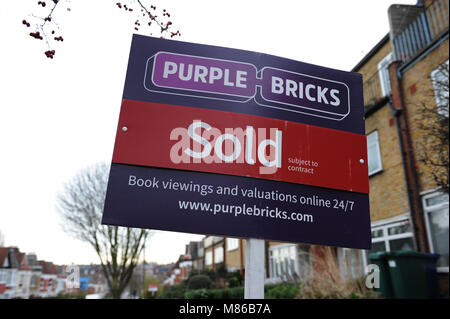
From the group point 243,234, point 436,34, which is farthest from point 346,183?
point 436,34

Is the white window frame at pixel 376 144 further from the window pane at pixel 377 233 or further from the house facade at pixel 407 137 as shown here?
the window pane at pixel 377 233

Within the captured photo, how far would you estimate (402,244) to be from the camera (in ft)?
30.8

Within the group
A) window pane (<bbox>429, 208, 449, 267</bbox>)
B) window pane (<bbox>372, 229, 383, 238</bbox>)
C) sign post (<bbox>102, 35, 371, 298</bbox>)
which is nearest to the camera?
sign post (<bbox>102, 35, 371, 298</bbox>)

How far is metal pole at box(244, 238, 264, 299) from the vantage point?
164 centimetres

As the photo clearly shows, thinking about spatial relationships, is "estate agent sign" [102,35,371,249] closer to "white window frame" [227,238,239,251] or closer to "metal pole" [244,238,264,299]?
"metal pole" [244,238,264,299]

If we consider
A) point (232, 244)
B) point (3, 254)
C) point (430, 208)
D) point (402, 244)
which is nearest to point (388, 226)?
point (402, 244)

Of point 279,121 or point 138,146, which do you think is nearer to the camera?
point 138,146

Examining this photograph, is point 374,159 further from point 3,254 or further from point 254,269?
point 3,254

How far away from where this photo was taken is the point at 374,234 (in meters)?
10.5

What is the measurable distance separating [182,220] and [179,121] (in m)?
0.51

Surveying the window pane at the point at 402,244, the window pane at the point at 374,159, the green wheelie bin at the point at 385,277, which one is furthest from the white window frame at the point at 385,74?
the green wheelie bin at the point at 385,277

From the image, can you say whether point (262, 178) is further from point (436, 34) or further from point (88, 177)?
point (88, 177)

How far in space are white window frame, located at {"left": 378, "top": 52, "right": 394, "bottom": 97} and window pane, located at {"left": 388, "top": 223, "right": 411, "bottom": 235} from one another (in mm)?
4392

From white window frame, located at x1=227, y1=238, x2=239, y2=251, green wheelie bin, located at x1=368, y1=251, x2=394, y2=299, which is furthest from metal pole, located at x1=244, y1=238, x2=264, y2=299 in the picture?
white window frame, located at x1=227, y1=238, x2=239, y2=251
